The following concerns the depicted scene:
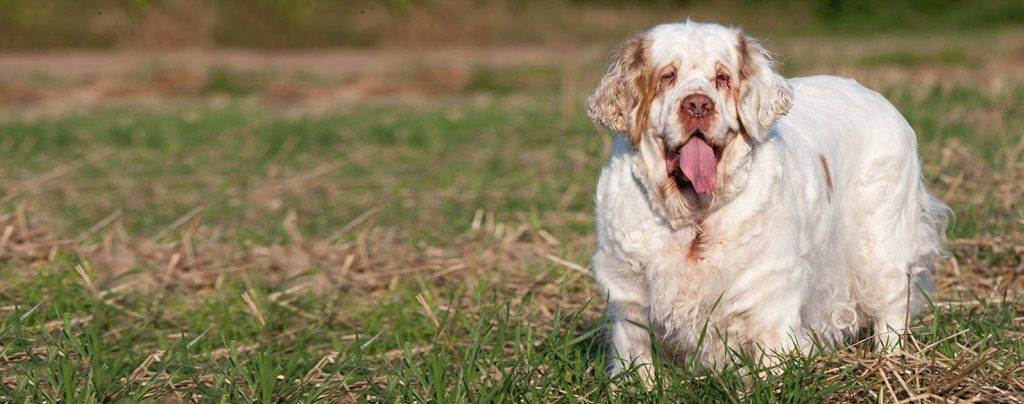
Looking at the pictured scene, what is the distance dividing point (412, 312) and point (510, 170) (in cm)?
406

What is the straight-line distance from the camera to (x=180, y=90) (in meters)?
17.3

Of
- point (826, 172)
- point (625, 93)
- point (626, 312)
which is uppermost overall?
point (625, 93)

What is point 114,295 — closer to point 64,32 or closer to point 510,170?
point 510,170

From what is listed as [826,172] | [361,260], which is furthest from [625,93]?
[361,260]

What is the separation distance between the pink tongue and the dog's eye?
0.61 feet

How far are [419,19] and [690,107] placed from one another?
792 inches

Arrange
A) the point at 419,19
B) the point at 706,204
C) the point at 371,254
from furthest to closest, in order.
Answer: the point at 419,19 < the point at 371,254 < the point at 706,204

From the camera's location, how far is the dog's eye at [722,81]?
4082 mm

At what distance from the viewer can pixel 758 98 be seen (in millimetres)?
4113

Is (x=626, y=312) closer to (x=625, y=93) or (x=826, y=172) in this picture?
(x=625, y=93)

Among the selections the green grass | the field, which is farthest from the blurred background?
the green grass

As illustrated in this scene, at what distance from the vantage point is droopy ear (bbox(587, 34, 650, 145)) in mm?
4148

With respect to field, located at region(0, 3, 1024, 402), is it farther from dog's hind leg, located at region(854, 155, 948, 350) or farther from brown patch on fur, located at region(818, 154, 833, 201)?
brown patch on fur, located at region(818, 154, 833, 201)

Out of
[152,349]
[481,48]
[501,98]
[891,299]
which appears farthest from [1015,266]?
[481,48]
